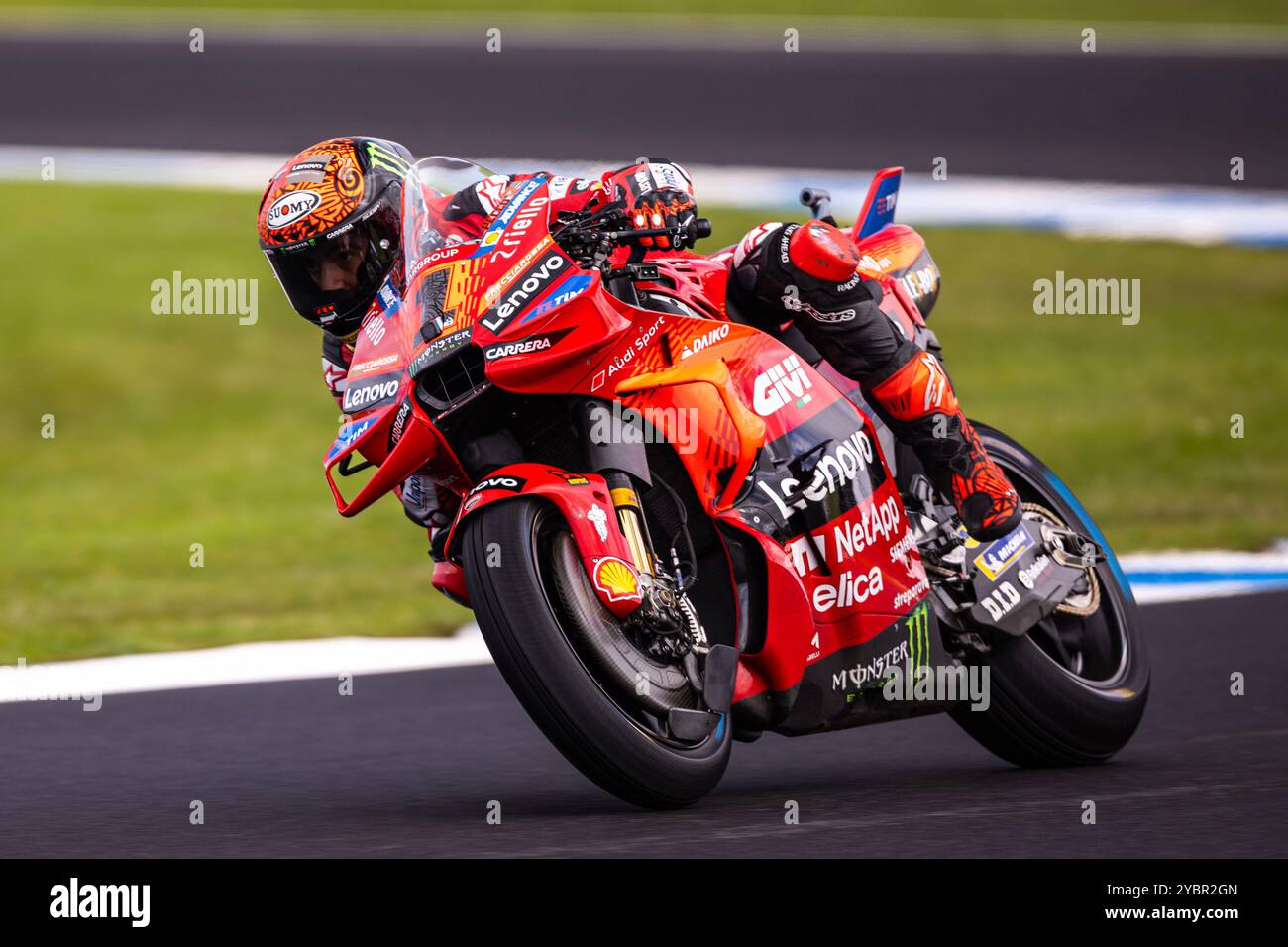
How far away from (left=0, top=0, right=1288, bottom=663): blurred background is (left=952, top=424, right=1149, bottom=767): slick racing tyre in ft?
9.26

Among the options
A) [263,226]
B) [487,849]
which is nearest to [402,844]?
[487,849]

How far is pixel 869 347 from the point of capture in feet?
16.0

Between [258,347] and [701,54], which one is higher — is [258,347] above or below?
below

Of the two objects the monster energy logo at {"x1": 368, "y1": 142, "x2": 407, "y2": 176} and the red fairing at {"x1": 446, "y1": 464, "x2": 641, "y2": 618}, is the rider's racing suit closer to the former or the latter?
the monster energy logo at {"x1": 368, "y1": 142, "x2": 407, "y2": 176}

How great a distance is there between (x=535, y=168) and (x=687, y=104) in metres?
6.89

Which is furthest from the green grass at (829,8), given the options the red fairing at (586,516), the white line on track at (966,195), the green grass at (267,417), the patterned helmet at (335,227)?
the red fairing at (586,516)

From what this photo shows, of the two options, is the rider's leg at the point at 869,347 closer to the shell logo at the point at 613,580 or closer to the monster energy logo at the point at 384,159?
the monster energy logo at the point at 384,159

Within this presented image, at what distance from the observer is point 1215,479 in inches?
387

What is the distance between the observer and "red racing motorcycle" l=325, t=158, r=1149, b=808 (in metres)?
4.14

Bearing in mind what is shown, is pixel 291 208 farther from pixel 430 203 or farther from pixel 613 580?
pixel 613 580

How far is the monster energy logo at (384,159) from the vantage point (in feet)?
15.2

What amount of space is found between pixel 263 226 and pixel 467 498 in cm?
78

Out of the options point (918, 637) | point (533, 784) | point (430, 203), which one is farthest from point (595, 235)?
point (533, 784)

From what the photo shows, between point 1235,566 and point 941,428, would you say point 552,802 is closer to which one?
point 941,428
